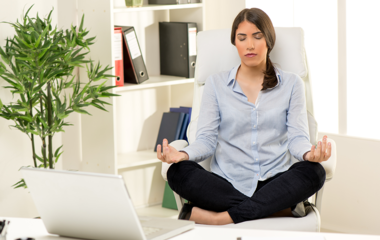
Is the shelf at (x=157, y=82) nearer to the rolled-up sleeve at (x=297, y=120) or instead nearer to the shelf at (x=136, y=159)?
the shelf at (x=136, y=159)

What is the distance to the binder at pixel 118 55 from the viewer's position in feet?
8.27

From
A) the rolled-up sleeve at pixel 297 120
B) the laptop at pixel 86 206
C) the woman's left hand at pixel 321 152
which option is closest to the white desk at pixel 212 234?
the laptop at pixel 86 206

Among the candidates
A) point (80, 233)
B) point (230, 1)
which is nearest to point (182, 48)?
point (230, 1)

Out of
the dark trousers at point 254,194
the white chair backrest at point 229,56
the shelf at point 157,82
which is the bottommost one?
the dark trousers at point 254,194

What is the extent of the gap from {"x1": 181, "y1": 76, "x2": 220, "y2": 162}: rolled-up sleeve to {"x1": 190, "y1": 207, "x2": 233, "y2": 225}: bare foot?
0.25 meters

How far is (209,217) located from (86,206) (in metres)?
0.75

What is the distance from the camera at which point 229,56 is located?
7.13ft

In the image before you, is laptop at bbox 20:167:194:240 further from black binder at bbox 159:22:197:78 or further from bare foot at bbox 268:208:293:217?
black binder at bbox 159:22:197:78

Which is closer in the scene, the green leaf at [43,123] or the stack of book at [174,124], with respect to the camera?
the green leaf at [43,123]

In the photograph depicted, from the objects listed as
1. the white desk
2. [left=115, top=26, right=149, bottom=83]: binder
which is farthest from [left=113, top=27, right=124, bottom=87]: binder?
the white desk

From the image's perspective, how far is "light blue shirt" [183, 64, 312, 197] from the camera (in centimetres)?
194

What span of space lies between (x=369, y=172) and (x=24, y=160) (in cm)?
178

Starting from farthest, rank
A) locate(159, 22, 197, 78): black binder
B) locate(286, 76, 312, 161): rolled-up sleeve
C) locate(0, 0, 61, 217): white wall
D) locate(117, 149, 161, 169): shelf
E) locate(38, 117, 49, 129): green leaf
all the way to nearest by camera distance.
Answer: locate(159, 22, 197, 78): black binder → locate(117, 149, 161, 169): shelf → locate(0, 0, 61, 217): white wall → locate(38, 117, 49, 129): green leaf → locate(286, 76, 312, 161): rolled-up sleeve

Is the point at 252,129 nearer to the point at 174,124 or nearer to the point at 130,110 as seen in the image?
the point at 174,124
